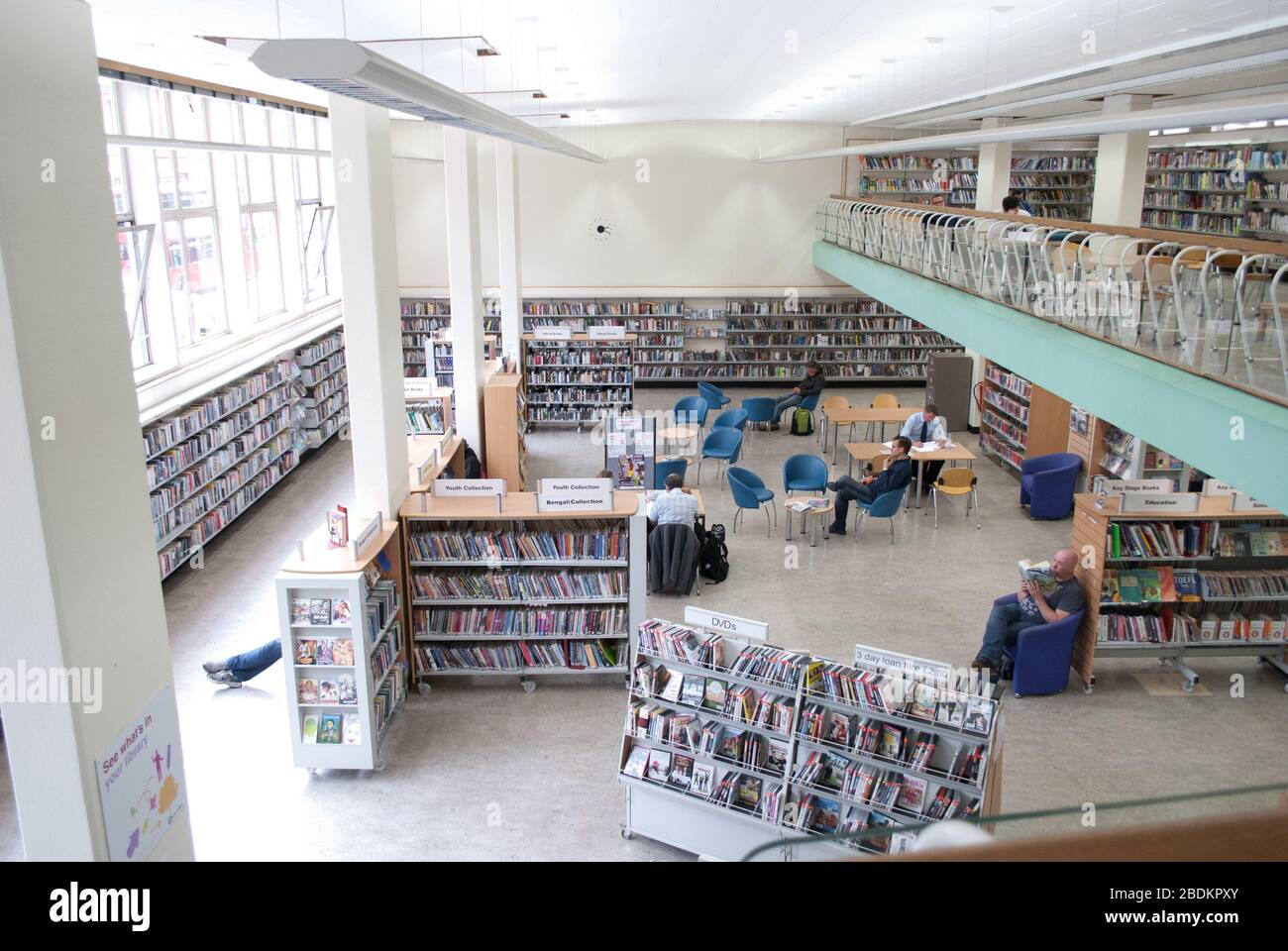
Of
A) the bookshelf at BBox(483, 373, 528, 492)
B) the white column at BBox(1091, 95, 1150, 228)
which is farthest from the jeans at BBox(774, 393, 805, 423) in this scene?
the white column at BBox(1091, 95, 1150, 228)

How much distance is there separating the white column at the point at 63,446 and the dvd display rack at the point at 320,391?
10462 mm

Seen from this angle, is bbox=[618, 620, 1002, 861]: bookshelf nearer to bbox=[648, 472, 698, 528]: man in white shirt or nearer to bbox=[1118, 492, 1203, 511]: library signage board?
bbox=[1118, 492, 1203, 511]: library signage board

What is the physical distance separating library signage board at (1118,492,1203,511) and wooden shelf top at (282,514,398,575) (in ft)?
19.4

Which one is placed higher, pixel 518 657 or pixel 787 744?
pixel 787 744

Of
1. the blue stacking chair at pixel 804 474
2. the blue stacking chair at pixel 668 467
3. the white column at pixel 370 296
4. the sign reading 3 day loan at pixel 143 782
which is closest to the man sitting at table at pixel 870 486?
the blue stacking chair at pixel 804 474

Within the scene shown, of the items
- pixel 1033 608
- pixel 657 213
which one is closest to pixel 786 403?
pixel 657 213

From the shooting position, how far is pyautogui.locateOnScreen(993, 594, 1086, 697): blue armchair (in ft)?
25.8

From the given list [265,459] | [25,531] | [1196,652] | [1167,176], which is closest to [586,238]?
[265,459]

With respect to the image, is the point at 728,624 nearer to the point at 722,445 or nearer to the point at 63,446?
the point at 63,446

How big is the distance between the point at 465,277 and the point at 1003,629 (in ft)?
22.0

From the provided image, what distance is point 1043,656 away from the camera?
7934 millimetres

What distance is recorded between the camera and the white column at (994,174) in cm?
1539

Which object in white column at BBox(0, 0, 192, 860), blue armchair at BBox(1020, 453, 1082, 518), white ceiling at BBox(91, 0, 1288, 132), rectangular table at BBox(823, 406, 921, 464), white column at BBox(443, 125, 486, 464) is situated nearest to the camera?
white column at BBox(0, 0, 192, 860)

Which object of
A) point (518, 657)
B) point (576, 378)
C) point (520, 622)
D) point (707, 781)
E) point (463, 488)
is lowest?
point (518, 657)
